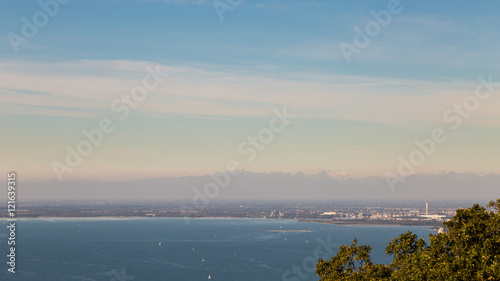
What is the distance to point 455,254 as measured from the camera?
57.9 feet

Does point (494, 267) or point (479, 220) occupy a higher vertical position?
point (479, 220)

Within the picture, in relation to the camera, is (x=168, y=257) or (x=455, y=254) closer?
(x=455, y=254)

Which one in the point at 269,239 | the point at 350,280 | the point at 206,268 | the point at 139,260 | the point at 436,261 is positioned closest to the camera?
the point at 436,261

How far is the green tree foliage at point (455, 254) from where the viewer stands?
16203 millimetres

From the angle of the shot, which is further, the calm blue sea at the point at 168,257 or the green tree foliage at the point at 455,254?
the calm blue sea at the point at 168,257

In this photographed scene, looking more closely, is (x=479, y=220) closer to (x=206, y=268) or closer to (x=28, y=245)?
(x=206, y=268)

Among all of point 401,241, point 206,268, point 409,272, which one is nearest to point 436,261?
point 409,272

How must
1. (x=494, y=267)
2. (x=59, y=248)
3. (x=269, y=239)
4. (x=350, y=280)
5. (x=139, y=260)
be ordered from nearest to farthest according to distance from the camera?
(x=494, y=267) → (x=350, y=280) → (x=139, y=260) → (x=59, y=248) → (x=269, y=239)

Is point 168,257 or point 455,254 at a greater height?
point 168,257

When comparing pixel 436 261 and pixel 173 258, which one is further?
pixel 173 258

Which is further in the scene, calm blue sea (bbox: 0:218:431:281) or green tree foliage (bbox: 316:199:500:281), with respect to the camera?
calm blue sea (bbox: 0:218:431:281)

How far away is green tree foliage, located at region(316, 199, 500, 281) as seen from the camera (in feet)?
53.2

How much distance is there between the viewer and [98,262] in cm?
10281

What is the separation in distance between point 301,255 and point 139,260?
35382mm
